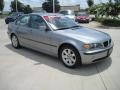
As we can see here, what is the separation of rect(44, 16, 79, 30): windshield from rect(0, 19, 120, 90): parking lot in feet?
3.66

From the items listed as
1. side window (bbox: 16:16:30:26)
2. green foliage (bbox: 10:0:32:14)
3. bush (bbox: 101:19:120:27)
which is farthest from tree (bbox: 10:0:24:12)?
side window (bbox: 16:16:30:26)

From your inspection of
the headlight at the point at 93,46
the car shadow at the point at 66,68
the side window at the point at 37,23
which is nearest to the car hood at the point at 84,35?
the headlight at the point at 93,46

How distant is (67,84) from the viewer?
468cm

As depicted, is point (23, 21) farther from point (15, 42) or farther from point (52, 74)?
point (52, 74)

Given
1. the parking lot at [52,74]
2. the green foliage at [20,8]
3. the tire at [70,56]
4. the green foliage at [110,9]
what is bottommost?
the parking lot at [52,74]

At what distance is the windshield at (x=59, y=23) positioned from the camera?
639 centimetres

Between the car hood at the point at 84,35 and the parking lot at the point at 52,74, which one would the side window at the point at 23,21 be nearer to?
the parking lot at the point at 52,74

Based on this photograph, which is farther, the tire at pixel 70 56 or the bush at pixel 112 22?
the bush at pixel 112 22

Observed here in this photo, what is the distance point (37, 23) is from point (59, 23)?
31.6 inches

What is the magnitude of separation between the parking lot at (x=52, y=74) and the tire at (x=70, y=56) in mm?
171

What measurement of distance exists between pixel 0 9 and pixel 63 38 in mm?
50033

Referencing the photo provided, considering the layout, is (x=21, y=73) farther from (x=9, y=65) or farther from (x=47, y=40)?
(x=47, y=40)

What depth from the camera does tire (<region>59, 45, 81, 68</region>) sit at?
5.46 metres

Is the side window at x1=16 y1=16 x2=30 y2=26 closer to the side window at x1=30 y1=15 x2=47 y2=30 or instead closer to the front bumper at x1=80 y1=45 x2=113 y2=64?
the side window at x1=30 y1=15 x2=47 y2=30
